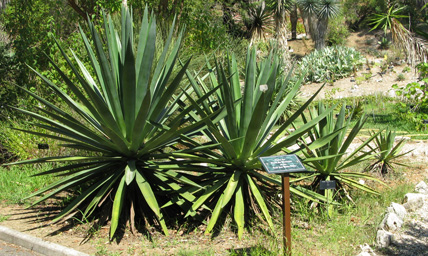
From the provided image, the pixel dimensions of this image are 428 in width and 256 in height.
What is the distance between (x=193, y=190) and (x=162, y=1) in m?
9.71

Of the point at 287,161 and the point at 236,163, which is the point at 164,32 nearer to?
the point at 236,163

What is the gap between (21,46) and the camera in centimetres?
1052

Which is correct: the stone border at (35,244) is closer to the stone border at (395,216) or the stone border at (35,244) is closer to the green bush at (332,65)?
the stone border at (395,216)

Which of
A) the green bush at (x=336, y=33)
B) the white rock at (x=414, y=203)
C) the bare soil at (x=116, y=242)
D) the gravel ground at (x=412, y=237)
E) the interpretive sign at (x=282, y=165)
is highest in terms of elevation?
the green bush at (x=336, y=33)

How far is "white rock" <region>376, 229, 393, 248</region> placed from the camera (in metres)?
5.10

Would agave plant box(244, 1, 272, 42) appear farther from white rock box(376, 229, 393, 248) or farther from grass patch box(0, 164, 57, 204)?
white rock box(376, 229, 393, 248)

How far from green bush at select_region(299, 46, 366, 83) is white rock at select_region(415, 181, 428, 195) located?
14.2 meters

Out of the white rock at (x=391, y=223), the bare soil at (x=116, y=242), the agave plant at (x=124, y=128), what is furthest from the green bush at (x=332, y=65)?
the bare soil at (x=116, y=242)

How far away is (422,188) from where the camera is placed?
22.9 ft

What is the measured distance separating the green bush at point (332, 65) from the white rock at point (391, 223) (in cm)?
1584

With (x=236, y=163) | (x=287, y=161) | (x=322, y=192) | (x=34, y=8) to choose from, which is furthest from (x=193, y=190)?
(x=34, y=8)

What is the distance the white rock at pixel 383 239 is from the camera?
16.7 feet

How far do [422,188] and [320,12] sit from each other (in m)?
20.9

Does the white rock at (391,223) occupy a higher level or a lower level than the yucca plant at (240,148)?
lower
